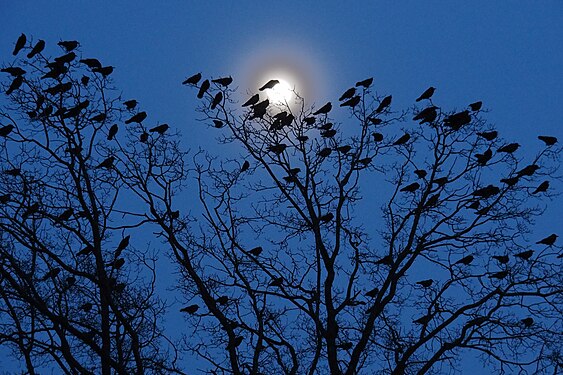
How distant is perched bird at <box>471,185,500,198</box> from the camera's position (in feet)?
33.7

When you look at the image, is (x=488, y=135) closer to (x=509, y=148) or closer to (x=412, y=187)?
(x=509, y=148)

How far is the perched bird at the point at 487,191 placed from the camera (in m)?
10.3

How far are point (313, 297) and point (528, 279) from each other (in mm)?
3347

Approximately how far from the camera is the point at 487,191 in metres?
10.3

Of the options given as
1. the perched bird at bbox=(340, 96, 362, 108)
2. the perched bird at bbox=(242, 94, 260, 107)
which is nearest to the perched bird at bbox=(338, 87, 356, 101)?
the perched bird at bbox=(340, 96, 362, 108)

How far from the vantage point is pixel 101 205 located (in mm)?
10727

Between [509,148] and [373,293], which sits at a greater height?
[509,148]

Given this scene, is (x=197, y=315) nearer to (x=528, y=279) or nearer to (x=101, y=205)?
(x=101, y=205)

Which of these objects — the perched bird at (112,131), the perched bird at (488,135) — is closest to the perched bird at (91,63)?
the perched bird at (112,131)

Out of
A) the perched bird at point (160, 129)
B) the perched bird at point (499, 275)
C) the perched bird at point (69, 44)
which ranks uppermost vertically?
the perched bird at point (69, 44)

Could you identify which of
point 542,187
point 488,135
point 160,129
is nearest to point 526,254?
point 542,187

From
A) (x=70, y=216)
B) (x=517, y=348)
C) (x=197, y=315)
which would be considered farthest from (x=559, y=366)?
(x=70, y=216)

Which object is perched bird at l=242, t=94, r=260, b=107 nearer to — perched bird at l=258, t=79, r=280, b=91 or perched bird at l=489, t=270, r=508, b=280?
perched bird at l=258, t=79, r=280, b=91

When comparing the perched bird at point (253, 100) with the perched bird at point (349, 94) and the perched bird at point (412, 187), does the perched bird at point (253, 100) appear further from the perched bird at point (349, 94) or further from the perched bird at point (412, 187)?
the perched bird at point (412, 187)
